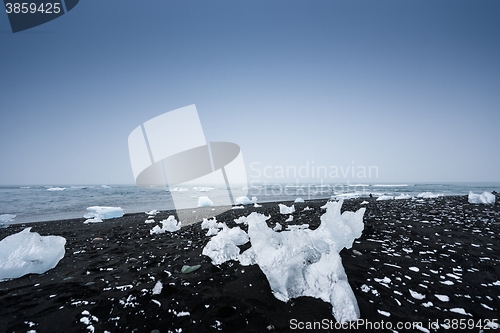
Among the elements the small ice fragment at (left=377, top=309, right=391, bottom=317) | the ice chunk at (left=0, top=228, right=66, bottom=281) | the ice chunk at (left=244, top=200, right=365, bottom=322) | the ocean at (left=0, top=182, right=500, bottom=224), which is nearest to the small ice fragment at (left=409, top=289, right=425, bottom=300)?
the small ice fragment at (left=377, top=309, right=391, bottom=317)

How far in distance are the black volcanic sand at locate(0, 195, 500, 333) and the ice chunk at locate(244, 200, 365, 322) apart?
5.1 inches

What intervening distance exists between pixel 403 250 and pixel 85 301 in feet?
17.3

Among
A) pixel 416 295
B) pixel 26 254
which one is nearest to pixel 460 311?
pixel 416 295

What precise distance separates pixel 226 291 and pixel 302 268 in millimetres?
1028

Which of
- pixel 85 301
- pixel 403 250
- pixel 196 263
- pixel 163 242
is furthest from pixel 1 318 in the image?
pixel 403 250

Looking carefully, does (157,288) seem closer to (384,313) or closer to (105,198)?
(384,313)

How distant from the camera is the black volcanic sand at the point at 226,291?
2139 mm

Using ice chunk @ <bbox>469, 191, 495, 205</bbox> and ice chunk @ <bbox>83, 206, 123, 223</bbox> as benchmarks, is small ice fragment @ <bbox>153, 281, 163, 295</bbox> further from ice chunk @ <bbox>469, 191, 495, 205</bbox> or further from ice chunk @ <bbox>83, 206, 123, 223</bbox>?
ice chunk @ <bbox>469, 191, 495, 205</bbox>

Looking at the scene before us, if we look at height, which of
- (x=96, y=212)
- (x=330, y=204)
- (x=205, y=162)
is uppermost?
(x=205, y=162)

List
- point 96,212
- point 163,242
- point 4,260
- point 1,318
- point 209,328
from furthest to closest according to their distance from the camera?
point 96,212
point 163,242
point 4,260
point 1,318
point 209,328

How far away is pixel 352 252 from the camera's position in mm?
3867

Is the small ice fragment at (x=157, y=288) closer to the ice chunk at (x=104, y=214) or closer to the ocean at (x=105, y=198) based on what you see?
the ice chunk at (x=104, y=214)

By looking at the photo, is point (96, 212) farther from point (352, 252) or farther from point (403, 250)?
point (403, 250)

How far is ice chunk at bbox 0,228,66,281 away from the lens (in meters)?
3.40
